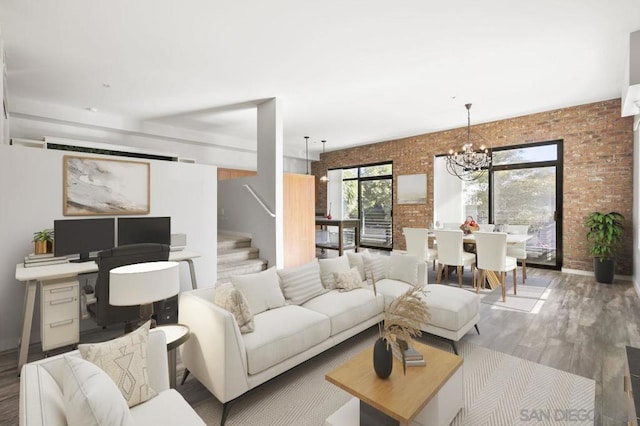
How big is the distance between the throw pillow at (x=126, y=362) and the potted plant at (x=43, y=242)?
7.95 ft

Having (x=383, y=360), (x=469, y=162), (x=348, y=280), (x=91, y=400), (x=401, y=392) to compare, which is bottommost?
(x=401, y=392)

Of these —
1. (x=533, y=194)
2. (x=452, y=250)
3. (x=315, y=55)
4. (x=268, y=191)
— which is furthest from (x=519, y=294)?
(x=315, y=55)

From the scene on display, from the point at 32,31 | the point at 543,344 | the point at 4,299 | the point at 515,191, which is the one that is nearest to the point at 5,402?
the point at 4,299

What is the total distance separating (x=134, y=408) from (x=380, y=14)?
338 cm

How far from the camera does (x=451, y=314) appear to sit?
2762 mm

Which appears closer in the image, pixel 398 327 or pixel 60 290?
pixel 398 327

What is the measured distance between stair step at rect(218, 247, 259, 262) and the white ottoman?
10.3ft

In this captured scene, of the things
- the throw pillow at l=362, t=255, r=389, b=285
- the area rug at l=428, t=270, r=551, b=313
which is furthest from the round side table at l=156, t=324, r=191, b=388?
the area rug at l=428, t=270, r=551, b=313

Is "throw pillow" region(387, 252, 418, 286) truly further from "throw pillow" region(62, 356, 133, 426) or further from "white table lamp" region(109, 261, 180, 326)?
"throw pillow" region(62, 356, 133, 426)

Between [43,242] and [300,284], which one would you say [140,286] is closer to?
[300,284]

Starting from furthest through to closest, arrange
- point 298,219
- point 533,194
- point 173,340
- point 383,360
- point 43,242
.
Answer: point 533,194, point 298,219, point 43,242, point 173,340, point 383,360

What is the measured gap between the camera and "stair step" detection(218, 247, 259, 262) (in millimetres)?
4956

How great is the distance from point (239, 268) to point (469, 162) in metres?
4.48

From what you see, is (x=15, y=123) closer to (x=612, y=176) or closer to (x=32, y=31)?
(x=32, y=31)
